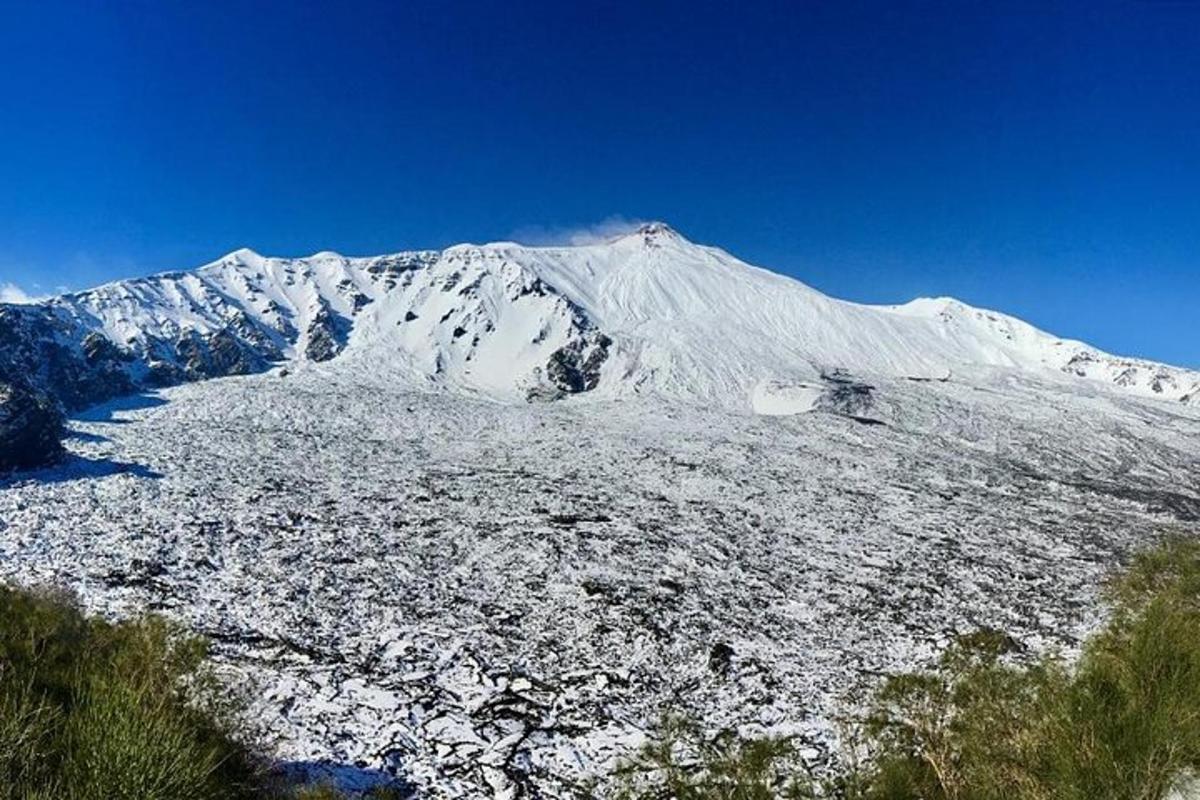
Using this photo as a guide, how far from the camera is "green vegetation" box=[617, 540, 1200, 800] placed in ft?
21.3

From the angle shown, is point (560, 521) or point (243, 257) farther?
point (243, 257)

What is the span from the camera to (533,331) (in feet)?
282

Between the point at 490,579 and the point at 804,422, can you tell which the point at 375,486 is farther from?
the point at 804,422

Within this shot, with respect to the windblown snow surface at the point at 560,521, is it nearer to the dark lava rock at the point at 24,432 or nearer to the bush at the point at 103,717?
the dark lava rock at the point at 24,432

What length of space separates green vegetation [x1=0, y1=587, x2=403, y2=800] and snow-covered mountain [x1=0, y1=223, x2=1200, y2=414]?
193 ft

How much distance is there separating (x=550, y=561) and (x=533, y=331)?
63358 mm

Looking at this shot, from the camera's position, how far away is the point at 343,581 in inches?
860

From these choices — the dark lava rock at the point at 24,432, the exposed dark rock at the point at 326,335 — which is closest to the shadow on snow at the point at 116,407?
the dark lava rock at the point at 24,432

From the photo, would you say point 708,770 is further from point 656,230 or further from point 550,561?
point 656,230

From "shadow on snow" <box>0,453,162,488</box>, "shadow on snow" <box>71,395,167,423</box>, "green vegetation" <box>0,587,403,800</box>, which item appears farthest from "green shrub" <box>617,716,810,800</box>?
"shadow on snow" <box>71,395,167,423</box>

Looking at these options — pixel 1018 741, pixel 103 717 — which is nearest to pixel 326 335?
pixel 103 717

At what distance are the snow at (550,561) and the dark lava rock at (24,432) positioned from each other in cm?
128

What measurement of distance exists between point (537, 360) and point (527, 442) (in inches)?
1250

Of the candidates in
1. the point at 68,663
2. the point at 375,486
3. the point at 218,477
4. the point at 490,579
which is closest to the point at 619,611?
the point at 490,579
